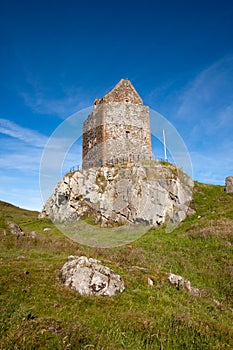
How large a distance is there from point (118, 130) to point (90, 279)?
85.3 feet

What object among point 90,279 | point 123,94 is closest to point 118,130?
point 123,94

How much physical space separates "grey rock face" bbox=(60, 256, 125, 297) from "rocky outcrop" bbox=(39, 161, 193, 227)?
16434 mm

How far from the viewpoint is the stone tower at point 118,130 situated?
106 feet

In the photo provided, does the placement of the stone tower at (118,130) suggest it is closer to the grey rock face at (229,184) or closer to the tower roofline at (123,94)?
the tower roofline at (123,94)

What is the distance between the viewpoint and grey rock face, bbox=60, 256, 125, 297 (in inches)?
343

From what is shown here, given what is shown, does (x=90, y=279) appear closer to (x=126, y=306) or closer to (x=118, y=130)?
(x=126, y=306)

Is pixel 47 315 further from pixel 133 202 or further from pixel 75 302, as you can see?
pixel 133 202

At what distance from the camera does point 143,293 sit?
9219 millimetres

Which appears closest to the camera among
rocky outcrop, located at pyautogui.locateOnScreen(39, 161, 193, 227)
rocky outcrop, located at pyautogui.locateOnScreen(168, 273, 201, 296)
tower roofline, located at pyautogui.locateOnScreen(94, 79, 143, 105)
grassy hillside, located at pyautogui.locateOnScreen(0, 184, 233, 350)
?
grassy hillside, located at pyautogui.locateOnScreen(0, 184, 233, 350)

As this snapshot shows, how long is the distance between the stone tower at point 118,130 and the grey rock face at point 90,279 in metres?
22.8

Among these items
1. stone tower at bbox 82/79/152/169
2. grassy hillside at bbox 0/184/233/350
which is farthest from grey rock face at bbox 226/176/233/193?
grassy hillside at bbox 0/184/233/350

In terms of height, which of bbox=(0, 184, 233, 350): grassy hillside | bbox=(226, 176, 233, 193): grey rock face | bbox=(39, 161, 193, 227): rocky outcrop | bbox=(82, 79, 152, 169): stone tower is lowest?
bbox=(0, 184, 233, 350): grassy hillside

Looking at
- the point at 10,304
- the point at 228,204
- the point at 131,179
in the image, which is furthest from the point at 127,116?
the point at 10,304

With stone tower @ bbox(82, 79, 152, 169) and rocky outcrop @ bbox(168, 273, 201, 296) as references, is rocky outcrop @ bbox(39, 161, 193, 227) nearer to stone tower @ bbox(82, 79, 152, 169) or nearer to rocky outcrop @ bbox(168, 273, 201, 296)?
stone tower @ bbox(82, 79, 152, 169)
